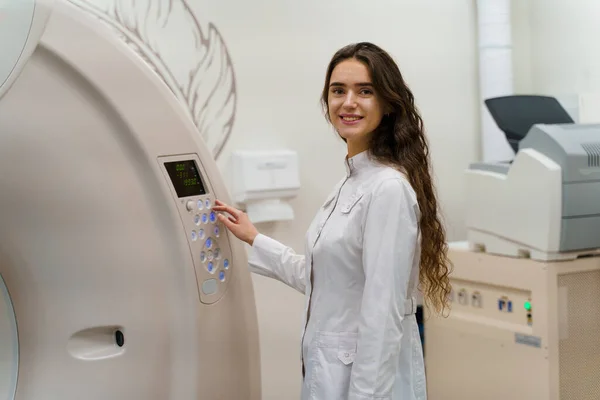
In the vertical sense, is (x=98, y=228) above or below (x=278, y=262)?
above

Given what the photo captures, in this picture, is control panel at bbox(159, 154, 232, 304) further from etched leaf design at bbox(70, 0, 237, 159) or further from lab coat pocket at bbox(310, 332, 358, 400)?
etched leaf design at bbox(70, 0, 237, 159)

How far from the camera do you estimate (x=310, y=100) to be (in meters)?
2.74

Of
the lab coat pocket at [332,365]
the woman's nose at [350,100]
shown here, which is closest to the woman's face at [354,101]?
the woman's nose at [350,100]

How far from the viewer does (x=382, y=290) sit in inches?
63.5

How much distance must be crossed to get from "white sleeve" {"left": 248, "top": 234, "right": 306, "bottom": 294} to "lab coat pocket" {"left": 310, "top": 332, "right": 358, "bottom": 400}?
0.77 ft

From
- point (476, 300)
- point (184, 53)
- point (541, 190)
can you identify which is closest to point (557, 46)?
point (541, 190)

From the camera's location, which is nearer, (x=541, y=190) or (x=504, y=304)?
(x=541, y=190)

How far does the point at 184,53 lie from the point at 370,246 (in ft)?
3.70

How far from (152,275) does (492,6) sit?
1992mm

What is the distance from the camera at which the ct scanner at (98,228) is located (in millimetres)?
1438

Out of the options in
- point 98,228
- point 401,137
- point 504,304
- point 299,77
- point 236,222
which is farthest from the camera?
point 299,77

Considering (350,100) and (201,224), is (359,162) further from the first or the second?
(201,224)

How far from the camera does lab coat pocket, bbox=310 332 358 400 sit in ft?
5.54

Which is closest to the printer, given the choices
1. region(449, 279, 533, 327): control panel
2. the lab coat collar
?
region(449, 279, 533, 327): control panel
